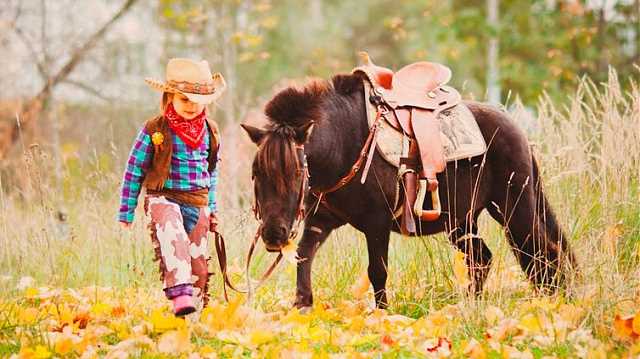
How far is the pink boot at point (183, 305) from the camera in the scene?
4445 mm

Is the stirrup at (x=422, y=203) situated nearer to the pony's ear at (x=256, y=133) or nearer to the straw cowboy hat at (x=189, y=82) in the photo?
the pony's ear at (x=256, y=133)

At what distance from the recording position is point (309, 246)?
5.29 metres

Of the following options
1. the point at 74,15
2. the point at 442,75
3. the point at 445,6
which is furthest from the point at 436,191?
the point at 445,6

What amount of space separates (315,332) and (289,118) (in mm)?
1206

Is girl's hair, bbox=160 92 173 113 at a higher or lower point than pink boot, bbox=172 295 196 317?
higher

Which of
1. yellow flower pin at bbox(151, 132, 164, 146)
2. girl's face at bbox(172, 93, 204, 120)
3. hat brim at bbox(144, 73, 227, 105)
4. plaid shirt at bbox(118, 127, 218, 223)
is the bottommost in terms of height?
plaid shirt at bbox(118, 127, 218, 223)

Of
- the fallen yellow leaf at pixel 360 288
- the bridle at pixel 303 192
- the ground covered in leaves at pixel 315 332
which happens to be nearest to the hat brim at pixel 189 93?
the bridle at pixel 303 192

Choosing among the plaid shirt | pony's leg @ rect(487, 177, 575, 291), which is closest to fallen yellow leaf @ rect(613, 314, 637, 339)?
pony's leg @ rect(487, 177, 575, 291)

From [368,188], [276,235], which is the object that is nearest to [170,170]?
[276,235]

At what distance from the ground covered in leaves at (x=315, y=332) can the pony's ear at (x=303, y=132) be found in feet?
3.13

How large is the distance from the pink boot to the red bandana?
0.82 m

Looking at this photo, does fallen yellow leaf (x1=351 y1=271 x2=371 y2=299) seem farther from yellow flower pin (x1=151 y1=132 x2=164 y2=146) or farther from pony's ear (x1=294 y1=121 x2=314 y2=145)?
yellow flower pin (x1=151 y1=132 x2=164 y2=146)

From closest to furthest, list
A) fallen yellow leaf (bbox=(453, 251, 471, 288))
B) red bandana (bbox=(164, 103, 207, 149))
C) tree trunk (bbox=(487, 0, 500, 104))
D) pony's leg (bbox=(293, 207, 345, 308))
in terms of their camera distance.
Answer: red bandana (bbox=(164, 103, 207, 149)), fallen yellow leaf (bbox=(453, 251, 471, 288)), pony's leg (bbox=(293, 207, 345, 308)), tree trunk (bbox=(487, 0, 500, 104))

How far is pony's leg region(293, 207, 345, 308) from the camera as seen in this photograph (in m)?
5.21
